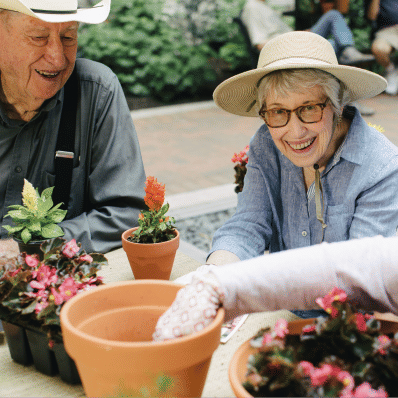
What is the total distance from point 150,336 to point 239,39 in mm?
9335

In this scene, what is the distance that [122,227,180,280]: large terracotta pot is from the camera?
155 cm

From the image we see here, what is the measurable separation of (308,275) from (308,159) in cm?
81

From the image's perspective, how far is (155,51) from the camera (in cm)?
928

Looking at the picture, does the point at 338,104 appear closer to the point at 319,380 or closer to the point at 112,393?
the point at 319,380

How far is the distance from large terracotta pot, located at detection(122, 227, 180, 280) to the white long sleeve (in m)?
0.59

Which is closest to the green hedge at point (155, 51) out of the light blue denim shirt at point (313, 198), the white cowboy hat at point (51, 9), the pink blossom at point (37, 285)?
the white cowboy hat at point (51, 9)

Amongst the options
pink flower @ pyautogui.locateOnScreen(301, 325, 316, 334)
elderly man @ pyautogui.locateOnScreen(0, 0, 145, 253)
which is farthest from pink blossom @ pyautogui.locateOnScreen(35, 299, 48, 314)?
elderly man @ pyautogui.locateOnScreen(0, 0, 145, 253)

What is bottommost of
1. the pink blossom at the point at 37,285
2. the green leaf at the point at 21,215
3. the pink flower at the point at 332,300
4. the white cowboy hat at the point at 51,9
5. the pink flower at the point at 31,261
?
the green leaf at the point at 21,215

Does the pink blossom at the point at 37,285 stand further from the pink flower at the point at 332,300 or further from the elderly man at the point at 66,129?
the elderly man at the point at 66,129

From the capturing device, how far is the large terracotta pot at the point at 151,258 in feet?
5.10

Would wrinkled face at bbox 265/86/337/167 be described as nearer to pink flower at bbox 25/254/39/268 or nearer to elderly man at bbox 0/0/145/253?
elderly man at bbox 0/0/145/253

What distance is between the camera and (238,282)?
968mm

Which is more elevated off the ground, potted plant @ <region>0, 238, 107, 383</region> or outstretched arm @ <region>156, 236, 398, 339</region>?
outstretched arm @ <region>156, 236, 398, 339</region>

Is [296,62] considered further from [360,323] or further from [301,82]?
[360,323]
